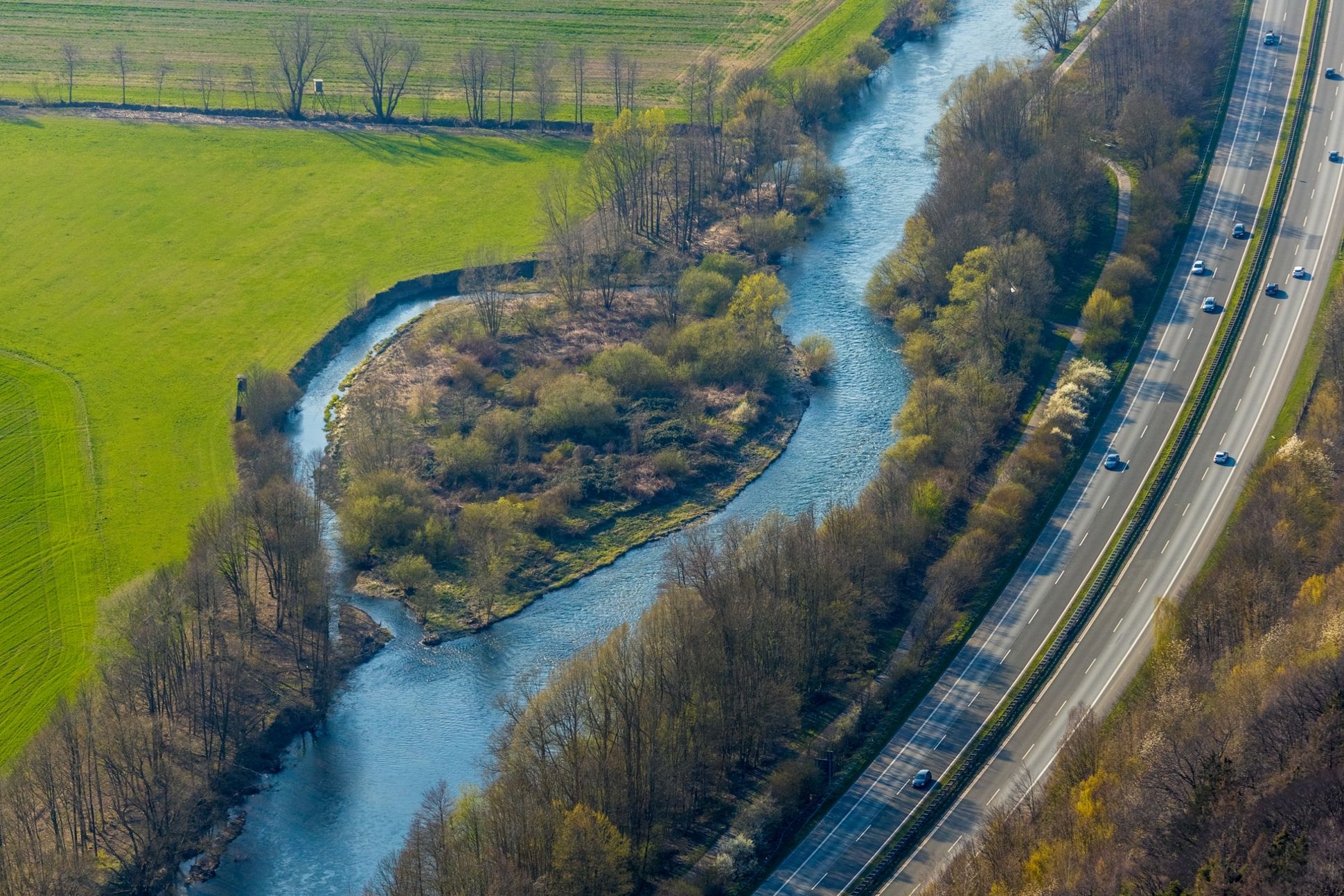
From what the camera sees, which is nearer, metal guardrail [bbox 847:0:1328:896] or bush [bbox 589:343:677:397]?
metal guardrail [bbox 847:0:1328:896]

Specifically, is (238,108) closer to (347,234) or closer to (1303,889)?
(347,234)

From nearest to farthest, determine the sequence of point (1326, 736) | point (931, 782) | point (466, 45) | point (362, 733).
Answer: point (1326, 736) → point (931, 782) → point (362, 733) → point (466, 45)

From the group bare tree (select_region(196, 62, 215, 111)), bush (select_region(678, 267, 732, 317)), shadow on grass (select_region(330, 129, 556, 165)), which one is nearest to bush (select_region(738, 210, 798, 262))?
bush (select_region(678, 267, 732, 317))

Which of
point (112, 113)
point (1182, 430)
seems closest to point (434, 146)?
point (112, 113)

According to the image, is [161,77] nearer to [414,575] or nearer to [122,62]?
[122,62]

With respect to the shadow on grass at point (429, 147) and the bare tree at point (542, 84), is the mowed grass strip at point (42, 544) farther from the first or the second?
the bare tree at point (542, 84)

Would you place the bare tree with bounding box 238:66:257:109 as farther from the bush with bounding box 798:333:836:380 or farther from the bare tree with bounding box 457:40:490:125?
the bush with bounding box 798:333:836:380
